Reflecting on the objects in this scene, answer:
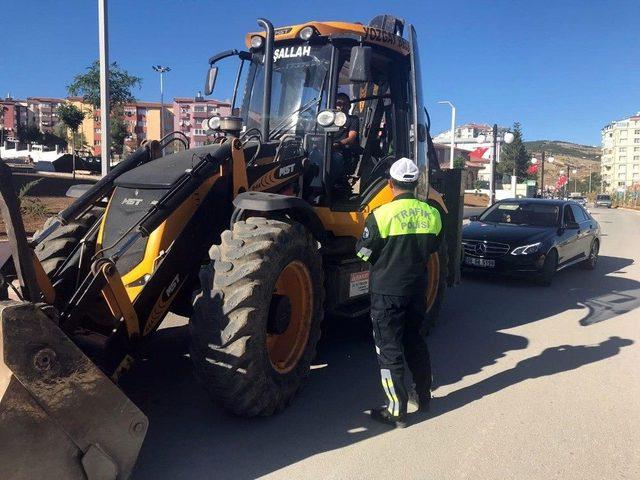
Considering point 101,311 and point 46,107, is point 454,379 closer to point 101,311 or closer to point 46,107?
point 101,311

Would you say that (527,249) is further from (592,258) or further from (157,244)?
(157,244)

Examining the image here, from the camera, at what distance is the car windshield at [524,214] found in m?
11.3

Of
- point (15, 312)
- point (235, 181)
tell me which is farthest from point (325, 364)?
point (15, 312)

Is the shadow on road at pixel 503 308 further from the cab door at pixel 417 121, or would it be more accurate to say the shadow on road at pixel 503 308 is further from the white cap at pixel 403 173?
the white cap at pixel 403 173

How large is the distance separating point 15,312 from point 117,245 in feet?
4.82

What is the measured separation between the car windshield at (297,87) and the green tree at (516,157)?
54946 mm

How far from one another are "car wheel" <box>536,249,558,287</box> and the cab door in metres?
4.29

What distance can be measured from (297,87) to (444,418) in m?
3.34

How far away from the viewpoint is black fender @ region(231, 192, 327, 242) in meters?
4.16

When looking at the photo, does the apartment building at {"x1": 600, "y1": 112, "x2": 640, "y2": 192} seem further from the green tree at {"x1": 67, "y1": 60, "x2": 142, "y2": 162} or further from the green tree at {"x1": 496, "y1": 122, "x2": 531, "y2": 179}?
the green tree at {"x1": 67, "y1": 60, "x2": 142, "y2": 162}

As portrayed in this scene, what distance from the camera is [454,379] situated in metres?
5.19

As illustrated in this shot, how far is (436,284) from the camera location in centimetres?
666

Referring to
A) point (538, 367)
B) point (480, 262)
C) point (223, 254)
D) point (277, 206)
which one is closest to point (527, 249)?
point (480, 262)

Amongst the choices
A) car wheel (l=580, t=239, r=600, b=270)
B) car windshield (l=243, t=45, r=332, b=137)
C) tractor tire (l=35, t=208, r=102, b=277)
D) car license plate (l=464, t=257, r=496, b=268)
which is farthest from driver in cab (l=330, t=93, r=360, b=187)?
car wheel (l=580, t=239, r=600, b=270)
